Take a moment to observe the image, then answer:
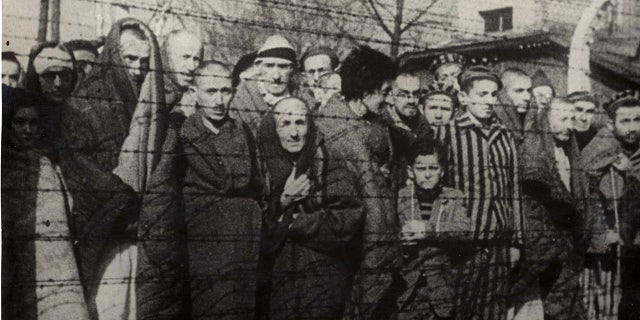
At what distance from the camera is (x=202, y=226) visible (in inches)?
138

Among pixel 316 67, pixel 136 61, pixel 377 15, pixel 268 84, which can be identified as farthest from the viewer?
pixel 377 15

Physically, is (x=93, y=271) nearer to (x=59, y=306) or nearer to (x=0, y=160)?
(x=59, y=306)

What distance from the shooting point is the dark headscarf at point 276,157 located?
3674mm

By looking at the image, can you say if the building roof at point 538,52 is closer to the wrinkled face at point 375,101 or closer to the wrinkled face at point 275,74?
the wrinkled face at point 375,101

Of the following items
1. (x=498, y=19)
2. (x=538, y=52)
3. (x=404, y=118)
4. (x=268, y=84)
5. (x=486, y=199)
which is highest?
(x=498, y=19)

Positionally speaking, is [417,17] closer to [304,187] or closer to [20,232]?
[304,187]

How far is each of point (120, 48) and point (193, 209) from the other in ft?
2.39

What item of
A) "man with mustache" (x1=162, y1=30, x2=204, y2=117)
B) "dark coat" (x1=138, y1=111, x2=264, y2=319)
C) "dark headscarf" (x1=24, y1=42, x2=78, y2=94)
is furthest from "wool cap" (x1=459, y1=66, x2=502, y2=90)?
"dark headscarf" (x1=24, y1=42, x2=78, y2=94)

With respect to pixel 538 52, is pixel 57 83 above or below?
below

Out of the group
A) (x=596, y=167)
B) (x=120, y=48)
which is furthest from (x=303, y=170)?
(x=596, y=167)

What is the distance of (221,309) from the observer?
3539 mm

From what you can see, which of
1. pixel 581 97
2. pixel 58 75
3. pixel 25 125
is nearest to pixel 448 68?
pixel 581 97

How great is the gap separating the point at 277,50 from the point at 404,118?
0.74 metres

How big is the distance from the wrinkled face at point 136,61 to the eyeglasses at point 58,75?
232 millimetres
